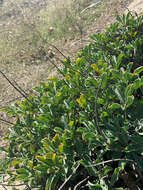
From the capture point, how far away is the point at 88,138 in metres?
1.39

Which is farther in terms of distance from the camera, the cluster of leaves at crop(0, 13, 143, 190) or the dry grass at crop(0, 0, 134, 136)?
the dry grass at crop(0, 0, 134, 136)

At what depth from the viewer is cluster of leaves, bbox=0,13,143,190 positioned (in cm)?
134

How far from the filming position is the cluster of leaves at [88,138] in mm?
1342

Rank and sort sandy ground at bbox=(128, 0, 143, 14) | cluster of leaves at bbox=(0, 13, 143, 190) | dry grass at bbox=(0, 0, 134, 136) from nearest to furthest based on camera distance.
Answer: cluster of leaves at bbox=(0, 13, 143, 190), sandy ground at bbox=(128, 0, 143, 14), dry grass at bbox=(0, 0, 134, 136)

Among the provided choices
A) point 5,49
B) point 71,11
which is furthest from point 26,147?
point 71,11

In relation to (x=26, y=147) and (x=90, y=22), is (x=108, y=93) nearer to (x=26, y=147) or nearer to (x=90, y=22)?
(x=26, y=147)

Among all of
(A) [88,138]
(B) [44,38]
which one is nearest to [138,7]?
(B) [44,38]

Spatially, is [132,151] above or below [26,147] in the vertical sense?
below

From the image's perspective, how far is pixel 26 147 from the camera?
1.83m

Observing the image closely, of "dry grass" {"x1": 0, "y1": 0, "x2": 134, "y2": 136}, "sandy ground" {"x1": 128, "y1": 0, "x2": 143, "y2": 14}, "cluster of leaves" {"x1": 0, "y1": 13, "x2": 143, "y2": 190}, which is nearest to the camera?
"cluster of leaves" {"x1": 0, "y1": 13, "x2": 143, "y2": 190}

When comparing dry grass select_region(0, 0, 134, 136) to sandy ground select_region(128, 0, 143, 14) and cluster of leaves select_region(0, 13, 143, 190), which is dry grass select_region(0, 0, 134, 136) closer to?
sandy ground select_region(128, 0, 143, 14)

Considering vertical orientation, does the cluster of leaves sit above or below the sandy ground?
below

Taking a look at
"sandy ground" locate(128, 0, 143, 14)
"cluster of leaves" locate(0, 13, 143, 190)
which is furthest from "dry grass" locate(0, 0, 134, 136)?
"cluster of leaves" locate(0, 13, 143, 190)

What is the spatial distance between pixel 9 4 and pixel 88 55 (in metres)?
10.0
